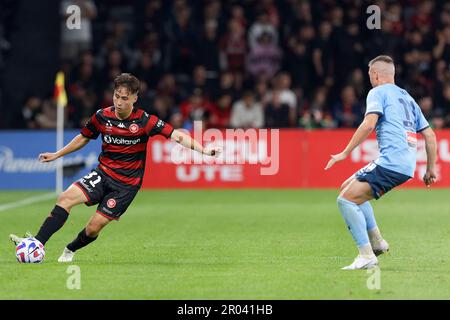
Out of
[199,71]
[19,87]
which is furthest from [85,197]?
[19,87]

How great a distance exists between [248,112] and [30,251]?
45.3ft

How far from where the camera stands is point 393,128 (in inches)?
430

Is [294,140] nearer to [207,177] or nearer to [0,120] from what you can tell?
[207,177]

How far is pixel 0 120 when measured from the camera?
26078 mm

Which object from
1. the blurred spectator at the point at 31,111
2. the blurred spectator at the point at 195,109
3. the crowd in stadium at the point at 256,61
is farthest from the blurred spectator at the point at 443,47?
the blurred spectator at the point at 31,111

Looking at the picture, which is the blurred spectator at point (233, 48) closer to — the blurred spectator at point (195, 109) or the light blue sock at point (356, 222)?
the blurred spectator at point (195, 109)

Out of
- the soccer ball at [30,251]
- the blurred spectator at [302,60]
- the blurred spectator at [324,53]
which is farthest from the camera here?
the blurred spectator at [302,60]

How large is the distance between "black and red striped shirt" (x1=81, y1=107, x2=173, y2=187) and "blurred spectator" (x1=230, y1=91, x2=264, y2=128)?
13.0 meters

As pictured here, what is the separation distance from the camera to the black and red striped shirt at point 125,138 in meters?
11.9

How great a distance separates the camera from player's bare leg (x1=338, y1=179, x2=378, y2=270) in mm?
10898

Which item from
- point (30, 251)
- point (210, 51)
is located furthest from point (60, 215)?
point (210, 51)

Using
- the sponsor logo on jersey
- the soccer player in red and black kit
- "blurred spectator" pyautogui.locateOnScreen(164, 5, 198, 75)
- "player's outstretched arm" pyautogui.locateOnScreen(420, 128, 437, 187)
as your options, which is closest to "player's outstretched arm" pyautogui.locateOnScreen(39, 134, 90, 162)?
the soccer player in red and black kit

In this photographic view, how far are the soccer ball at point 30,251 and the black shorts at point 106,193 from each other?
0.67 metres

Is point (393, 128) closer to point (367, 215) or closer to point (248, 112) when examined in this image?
point (367, 215)
